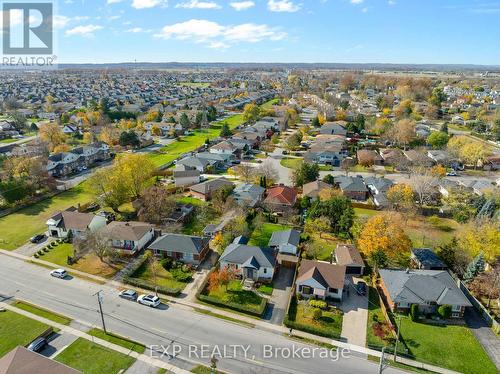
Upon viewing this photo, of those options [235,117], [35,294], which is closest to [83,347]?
[35,294]

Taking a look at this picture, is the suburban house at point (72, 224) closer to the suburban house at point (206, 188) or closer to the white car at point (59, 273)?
the white car at point (59, 273)

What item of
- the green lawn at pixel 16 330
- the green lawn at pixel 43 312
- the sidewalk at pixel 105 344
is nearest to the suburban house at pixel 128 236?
the green lawn at pixel 43 312

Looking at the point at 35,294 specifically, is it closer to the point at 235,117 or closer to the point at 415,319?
the point at 415,319

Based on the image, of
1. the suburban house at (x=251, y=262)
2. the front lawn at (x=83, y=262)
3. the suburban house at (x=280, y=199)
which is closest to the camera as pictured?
the suburban house at (x=251, y=262)

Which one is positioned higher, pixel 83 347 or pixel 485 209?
pixel 485 209

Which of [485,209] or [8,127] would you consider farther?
[8,127]

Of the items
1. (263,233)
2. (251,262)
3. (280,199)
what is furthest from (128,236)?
(280,199)
